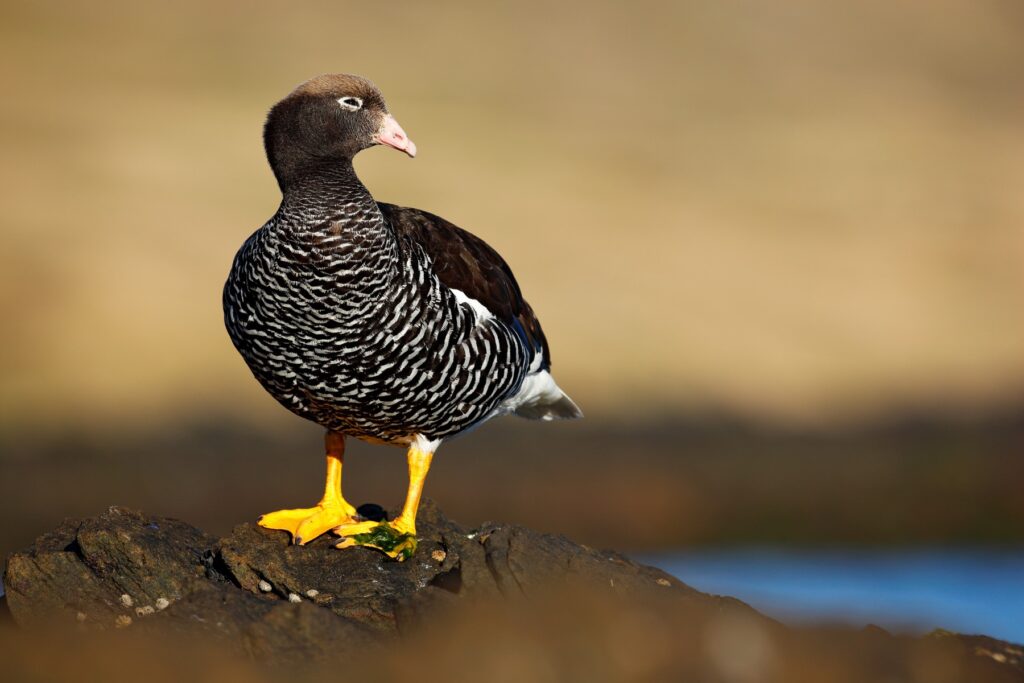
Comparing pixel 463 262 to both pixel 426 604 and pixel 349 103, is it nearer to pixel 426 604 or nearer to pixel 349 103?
pixel 349 103

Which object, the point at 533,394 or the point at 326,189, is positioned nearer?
the point at 326,189

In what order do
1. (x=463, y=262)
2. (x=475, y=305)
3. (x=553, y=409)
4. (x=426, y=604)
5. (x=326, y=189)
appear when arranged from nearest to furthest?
(x=426, y=604) → (x=326, y=189) → (x=475, y=305) → (x=463, y=262) → (x=553, y=409)

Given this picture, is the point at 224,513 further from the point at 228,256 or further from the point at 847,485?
the point at 228,256

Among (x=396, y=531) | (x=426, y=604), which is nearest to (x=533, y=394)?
(x=396, y=531)

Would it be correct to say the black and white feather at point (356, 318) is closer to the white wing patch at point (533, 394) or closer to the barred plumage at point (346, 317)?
the barred plumage at point (346, 317)

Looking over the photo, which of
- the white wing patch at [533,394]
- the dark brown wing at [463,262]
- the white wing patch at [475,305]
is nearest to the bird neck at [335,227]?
the dark brown wing at [463,262]

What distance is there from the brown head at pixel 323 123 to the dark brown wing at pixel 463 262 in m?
0.65

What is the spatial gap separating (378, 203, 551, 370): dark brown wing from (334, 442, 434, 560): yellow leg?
1058mm

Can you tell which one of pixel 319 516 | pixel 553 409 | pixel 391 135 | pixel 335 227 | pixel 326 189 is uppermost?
pixel 391 135

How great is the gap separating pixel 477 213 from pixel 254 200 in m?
4.37

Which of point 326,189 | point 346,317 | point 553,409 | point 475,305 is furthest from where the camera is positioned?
point 553,409

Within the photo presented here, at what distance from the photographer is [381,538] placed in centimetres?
820

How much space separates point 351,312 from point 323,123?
1.11m

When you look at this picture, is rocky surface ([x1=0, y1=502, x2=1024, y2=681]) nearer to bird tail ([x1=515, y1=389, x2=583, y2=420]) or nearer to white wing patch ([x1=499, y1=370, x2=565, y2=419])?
white wing patch ([x1=499, y1=370, x2=565, y2=419])
